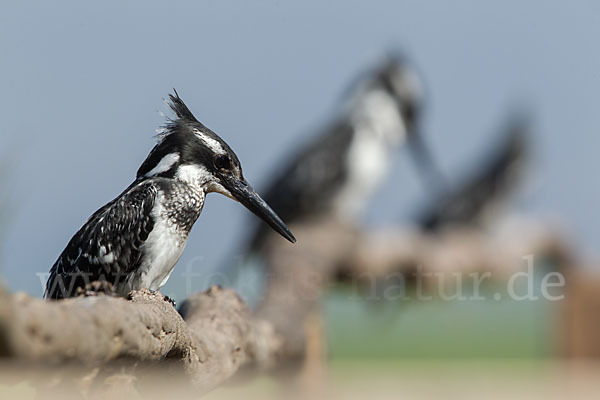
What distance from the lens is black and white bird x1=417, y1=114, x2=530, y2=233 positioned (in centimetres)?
972

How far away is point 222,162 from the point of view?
3.11 metres

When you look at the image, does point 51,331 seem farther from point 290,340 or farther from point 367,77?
point 367,77

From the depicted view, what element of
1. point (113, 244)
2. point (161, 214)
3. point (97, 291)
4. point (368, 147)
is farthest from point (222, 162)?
point (368, 147)

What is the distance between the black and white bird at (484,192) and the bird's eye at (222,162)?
618 centimetres

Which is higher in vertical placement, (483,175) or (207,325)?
(483,175)

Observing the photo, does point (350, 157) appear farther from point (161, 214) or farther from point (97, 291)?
point (97, 291)

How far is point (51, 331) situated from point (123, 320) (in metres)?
0.34

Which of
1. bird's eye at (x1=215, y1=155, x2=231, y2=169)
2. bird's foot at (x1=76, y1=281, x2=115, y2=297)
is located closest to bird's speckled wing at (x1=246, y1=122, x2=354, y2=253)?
bird's eye at (x1=215, y1=155, x2=231, y2=169)

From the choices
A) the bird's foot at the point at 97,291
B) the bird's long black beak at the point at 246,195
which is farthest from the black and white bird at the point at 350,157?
the bird's foot at the point at 97,291

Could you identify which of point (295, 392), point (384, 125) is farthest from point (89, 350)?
point (384, 125)

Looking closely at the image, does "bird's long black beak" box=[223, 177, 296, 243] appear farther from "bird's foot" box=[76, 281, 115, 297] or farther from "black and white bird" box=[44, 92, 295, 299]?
"bird's foot" box=[76, 281, 115, 297]

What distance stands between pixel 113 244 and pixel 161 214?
23cm

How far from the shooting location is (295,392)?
5.00 metres

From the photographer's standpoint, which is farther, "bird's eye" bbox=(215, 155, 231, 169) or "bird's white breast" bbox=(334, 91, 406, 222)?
"bird's white breast" bbox=(334, 91, 406, 222)
